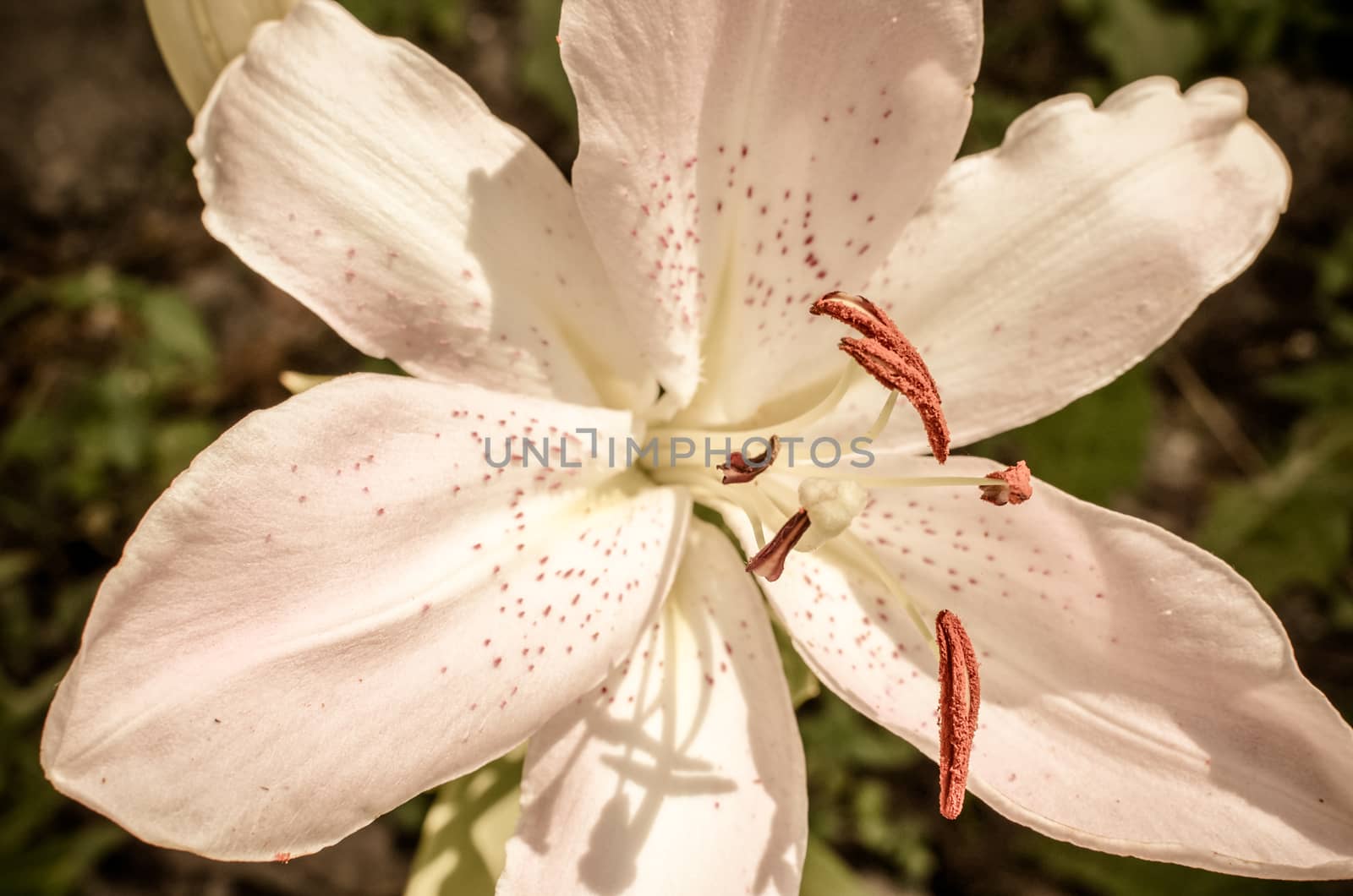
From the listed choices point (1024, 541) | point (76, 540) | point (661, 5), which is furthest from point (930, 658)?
point (76, 540)

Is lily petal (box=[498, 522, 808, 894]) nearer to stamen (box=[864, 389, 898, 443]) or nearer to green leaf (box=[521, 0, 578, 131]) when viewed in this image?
stamen (box=[864, 389, 898, 443])

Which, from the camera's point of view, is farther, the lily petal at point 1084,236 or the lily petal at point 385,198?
the lily petal at point 1084,236

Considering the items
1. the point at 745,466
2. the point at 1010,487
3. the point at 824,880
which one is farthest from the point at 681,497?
the point at 824,880

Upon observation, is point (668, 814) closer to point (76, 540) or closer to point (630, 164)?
point (630, 164)

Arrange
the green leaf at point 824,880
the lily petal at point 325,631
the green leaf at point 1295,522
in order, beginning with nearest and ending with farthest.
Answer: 1. the lily petal at point 325,631
2. the green leaf at point 824,880
3. the green leaf at point 1295,522

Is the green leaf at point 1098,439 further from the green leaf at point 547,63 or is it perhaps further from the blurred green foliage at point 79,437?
the blurred green foliage at point 79,437

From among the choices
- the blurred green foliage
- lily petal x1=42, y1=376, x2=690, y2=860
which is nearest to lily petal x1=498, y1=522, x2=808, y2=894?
lily petal x1=42, y1=376, x2=690, y2=860

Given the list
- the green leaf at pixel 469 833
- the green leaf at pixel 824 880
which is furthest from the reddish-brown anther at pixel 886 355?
the green leaf at pixel 824 880

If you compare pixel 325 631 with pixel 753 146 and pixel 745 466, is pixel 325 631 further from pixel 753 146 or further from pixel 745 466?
pixel 753 146
